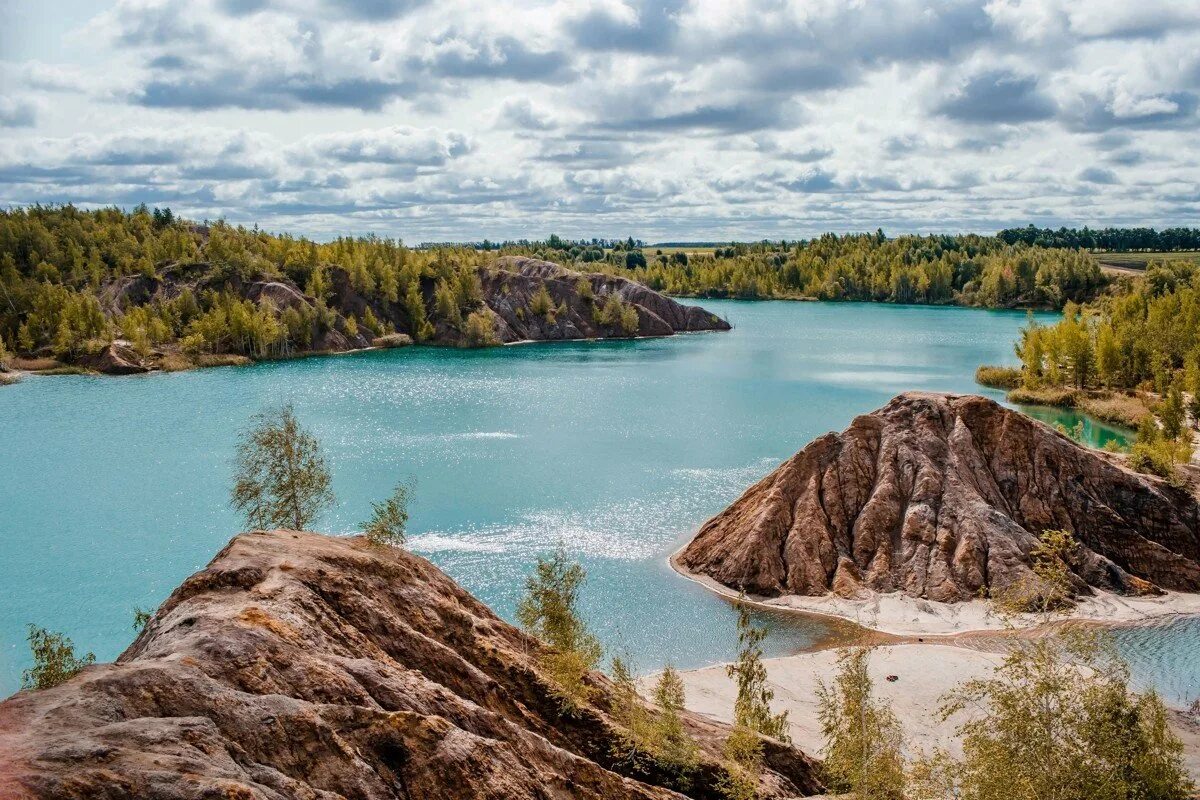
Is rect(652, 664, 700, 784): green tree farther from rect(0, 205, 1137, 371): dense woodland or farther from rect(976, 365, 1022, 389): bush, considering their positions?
rect(0, 205, 1137, 371): dense woodland

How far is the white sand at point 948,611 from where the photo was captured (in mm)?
49562

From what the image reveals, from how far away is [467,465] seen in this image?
8469 cm

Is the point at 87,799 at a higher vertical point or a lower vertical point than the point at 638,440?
higher

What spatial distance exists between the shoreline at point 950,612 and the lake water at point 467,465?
1875 mm

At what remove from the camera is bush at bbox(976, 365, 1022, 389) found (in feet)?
436

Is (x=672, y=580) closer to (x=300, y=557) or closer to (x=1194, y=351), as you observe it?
(x=300, y=557)

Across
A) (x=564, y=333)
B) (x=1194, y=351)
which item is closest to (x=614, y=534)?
(x=1194, y=351)

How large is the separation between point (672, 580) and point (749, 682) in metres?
20.6

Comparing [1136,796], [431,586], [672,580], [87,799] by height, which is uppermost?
[87,799]

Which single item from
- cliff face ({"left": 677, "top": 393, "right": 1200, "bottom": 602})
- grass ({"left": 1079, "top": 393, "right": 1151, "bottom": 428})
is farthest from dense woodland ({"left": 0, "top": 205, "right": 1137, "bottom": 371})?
cliff face ({"left": 677, "top": 393, "right": 1200, "bottom": 602})

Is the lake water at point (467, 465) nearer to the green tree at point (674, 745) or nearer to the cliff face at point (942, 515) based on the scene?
the cliff face at point (942, 515)

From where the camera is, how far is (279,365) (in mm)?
154625

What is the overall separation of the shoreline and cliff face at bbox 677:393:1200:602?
781 millimetres

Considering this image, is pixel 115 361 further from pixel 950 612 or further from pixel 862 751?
pixel 862 751
